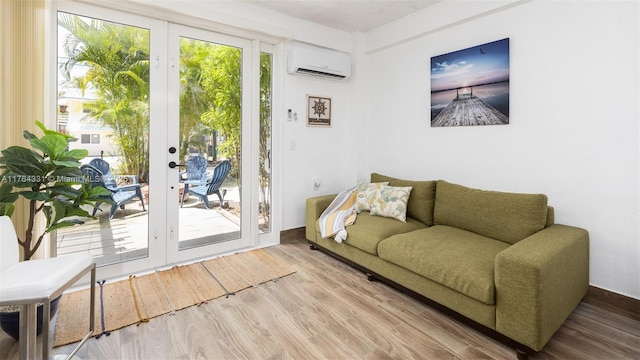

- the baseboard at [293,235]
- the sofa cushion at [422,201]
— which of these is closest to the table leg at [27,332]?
the baseboard at [293,235]

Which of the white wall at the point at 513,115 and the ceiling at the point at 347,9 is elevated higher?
the ceiling at the point at 347,9

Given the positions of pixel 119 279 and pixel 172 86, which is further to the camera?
pixel 172 86

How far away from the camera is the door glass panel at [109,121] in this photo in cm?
252

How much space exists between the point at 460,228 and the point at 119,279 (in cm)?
292

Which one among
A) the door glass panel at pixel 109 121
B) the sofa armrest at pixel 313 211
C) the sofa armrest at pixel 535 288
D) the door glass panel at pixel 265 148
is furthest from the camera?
the door glass panel at pixel 265 148

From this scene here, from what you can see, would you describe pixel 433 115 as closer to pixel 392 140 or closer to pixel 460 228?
pixel 392 140

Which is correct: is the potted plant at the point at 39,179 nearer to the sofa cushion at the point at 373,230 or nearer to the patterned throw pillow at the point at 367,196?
the sofa cushion at the point at 373,230

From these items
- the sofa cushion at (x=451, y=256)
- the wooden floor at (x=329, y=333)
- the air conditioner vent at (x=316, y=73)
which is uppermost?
the air conditioner vent at (x=316, y=73)

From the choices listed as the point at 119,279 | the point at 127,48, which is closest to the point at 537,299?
the point at 119,279

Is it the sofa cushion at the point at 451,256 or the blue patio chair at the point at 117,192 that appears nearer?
the sofa cushion at the point at 451,256

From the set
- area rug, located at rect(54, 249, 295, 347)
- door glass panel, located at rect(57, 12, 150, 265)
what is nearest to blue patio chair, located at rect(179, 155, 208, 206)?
door glass panel, located at rect(57, 12, 150, 265)

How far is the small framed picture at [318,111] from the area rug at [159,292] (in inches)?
65.6

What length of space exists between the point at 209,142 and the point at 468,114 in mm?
2517

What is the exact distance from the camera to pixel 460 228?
2.72 meters
